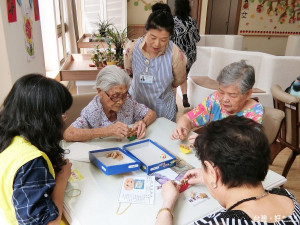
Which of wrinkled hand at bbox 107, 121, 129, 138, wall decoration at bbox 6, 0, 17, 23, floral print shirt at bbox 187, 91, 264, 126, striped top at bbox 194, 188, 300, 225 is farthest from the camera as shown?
wall decoration at bbox 6, 0, 17, 23

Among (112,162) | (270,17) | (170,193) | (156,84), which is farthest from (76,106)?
(270,17)

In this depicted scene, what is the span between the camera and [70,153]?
56.3 inches

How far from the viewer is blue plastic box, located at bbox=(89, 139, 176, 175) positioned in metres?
1.22

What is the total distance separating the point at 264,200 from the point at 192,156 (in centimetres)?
65

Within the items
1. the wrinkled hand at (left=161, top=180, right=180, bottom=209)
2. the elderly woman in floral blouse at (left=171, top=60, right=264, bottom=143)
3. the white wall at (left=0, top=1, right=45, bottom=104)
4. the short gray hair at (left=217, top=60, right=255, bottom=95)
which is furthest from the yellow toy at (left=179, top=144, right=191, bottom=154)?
the white wall at (left=0, top=1, right=45, bottom=104)

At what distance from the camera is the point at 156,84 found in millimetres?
2012

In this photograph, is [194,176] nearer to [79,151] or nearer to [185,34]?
[79,151]

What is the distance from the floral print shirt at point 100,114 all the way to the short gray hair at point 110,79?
0.12m

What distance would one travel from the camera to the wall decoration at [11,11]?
6.97 ft

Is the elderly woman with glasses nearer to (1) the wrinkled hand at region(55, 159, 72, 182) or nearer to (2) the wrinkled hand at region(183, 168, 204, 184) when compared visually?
(1) the wrinkled hand at region(55, 159, 72, 182)

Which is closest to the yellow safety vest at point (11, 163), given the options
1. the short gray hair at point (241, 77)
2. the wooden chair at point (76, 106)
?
the wooden chair at point (76, 106)

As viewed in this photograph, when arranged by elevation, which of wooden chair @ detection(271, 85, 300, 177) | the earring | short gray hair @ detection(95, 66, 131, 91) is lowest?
wooden chair @ detection(271, 85, 300, 177)

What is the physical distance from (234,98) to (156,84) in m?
0.63

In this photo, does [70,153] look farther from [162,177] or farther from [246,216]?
[246,216]
